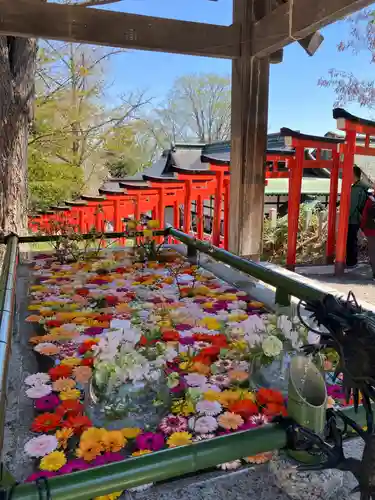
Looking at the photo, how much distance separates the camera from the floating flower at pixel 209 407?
4.89ft

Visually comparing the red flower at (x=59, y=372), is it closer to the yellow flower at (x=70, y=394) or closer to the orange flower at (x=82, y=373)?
the orange flower at (x=82, y=373)

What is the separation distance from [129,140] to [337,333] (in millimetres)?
14846

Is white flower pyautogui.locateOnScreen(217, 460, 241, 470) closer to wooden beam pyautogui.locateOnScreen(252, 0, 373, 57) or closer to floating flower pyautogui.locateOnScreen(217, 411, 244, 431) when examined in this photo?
floating flower pyautogui.locateOnScreen(217, 411, 244, 431)

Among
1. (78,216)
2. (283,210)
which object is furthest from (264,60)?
(283,210)

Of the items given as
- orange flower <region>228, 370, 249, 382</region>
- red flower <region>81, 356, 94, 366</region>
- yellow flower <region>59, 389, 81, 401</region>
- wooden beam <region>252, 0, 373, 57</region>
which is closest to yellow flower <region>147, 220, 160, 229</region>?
wooden beam <region>252, 0, 373, 57</region>

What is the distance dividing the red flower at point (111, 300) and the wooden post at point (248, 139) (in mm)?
1351

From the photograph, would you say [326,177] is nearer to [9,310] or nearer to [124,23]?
[124,23]

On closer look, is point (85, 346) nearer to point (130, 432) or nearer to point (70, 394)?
point (70, 394)

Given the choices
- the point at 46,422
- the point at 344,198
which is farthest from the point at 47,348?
the point at 344,198

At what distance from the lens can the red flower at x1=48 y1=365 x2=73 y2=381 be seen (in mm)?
1738

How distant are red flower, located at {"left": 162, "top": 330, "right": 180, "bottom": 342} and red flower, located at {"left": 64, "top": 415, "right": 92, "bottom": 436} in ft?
2.34

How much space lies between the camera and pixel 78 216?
912 cm

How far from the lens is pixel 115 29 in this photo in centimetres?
312

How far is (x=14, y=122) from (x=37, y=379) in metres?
3.00
